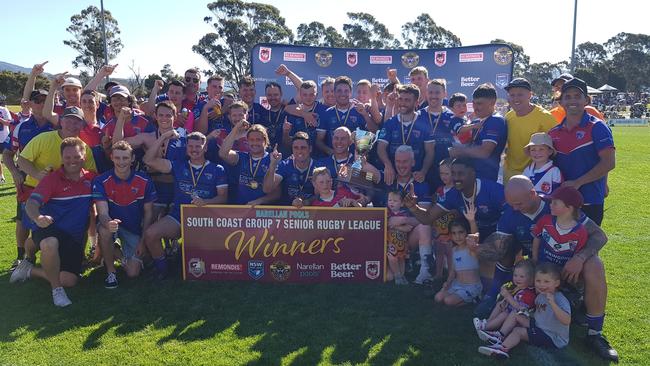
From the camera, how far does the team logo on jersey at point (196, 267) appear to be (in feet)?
17.3

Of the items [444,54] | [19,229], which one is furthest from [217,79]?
[444,54]

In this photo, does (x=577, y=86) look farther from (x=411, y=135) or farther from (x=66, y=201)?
(x=66, y=201)

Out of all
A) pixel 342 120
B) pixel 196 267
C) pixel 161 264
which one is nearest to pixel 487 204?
pixel 342 120

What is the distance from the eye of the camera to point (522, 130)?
501 centimetres

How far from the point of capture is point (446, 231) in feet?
16.4

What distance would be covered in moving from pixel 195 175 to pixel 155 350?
2.22 meters

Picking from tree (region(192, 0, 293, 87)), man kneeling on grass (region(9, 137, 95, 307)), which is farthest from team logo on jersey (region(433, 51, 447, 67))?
tree (region(192, 0, 293, 87))

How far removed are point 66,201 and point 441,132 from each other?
14.8 feet

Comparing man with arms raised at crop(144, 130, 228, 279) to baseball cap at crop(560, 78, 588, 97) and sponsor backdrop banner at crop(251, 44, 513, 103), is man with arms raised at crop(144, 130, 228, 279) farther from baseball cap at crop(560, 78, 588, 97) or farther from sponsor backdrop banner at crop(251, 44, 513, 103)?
sponsor backdrop banner at crop(251, 44, 513, 103)

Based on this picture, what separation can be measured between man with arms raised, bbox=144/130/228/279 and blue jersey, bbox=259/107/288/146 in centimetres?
147

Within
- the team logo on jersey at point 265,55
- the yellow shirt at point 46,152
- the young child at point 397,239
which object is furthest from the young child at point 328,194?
the team logo on jersey at point 265,55

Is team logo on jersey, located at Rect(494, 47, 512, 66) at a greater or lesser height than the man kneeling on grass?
greater

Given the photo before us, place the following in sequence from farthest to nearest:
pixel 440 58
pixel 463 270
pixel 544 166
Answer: pixel 440 58, pixel 463 270, pixel 544 166

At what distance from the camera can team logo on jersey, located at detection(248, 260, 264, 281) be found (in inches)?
206
